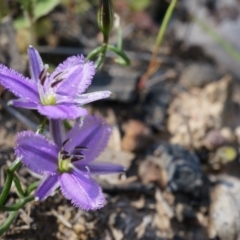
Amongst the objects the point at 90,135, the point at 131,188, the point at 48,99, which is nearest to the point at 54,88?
the point at 48,99

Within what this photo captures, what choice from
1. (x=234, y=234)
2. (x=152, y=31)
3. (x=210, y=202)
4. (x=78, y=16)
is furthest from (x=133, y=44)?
(x=234, y=234)

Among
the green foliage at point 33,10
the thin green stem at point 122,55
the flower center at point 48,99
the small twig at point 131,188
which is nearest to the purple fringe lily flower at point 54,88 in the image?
the flower center at point 48,99

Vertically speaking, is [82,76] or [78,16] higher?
[82,76]

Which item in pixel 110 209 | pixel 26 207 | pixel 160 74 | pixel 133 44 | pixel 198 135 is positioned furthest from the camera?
pixel 133 44

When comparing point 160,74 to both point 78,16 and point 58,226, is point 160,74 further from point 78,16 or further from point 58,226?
point 58,226

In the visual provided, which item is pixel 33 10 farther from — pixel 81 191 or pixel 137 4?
pixel 81 191
